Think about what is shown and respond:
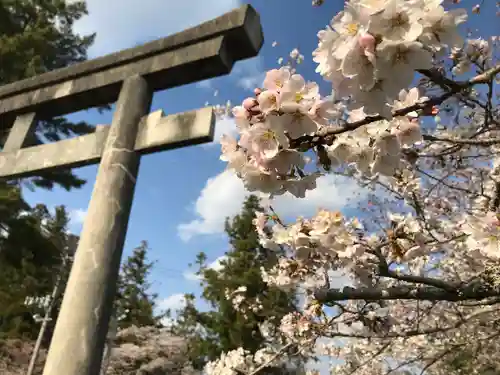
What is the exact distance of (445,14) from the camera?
905mm

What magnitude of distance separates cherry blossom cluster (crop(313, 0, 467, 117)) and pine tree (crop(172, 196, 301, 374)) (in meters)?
11.8

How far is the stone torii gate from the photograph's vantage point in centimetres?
233

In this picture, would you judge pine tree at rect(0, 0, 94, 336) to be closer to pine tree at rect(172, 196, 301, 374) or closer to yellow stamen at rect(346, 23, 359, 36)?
pine tree at rect(172, 196, 301, 374)

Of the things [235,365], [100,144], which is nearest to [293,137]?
[100,144]

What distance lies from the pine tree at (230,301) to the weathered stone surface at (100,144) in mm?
9554

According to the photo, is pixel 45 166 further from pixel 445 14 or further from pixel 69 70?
pixel 445 14

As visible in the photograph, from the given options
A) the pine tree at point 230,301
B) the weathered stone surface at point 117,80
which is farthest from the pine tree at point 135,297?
the weathered stone surface at point 117,80

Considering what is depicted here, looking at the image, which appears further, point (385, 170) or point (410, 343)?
point (410, 343)

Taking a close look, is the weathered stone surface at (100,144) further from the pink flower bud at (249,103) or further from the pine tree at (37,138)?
the pine tree at (37,138)

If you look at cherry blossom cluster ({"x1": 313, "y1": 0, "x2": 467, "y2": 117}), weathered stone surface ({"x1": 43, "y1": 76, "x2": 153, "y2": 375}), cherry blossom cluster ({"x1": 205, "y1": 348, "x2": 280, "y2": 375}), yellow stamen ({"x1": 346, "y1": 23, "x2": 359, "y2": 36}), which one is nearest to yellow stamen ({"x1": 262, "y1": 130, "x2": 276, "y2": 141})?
cherry blossom cluster ({"x1": 313, "y1": 0, "x2": 467, "y2": 117})

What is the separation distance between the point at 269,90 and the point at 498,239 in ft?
4.64

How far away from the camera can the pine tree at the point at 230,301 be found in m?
13.5

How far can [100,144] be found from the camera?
9.74ft

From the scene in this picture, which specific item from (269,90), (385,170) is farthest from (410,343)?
(269,90)
